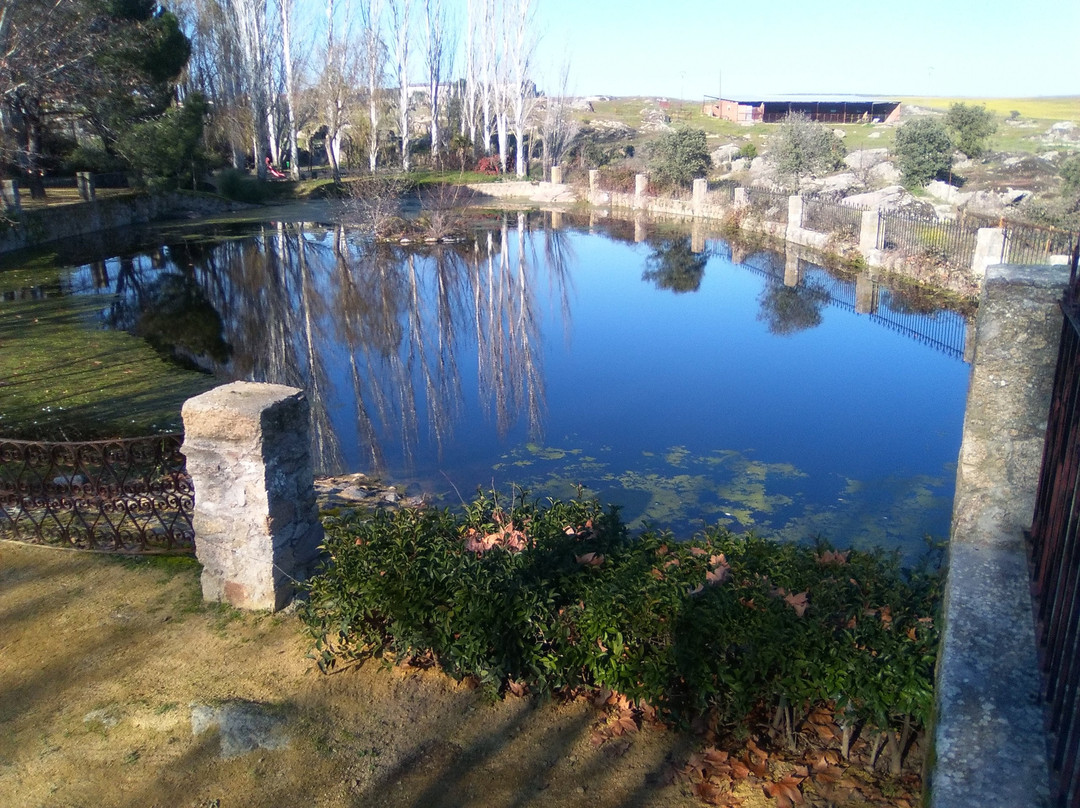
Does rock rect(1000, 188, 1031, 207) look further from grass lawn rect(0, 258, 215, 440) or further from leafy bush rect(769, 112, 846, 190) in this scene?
grass lawn rect(0, 258, 215, 440)

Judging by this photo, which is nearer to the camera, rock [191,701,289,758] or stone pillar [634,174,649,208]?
rock [191,701,289,758]

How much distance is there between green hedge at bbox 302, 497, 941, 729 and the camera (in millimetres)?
3551

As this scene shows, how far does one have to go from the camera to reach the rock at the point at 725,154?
165 feet

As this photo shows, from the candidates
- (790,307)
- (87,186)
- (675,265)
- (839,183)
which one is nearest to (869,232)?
(675,265)

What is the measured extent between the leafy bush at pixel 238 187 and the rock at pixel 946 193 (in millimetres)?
28785

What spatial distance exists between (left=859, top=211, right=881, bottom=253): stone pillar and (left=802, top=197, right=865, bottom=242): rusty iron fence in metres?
0.43

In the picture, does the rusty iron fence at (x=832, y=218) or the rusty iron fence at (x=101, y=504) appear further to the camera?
the rusty iron fence at (x=832, y=218)

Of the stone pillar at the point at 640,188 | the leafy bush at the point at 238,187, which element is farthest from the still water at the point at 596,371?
the leafy bush at the point at 238,187

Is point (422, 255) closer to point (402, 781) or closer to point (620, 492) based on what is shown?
point (620, 492)

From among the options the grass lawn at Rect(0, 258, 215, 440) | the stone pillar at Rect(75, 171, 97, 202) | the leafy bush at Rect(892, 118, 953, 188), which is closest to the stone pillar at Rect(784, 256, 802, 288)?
the leafy bush at Rect(892, 118, 953, 188)

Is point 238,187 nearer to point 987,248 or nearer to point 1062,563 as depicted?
point 987,248

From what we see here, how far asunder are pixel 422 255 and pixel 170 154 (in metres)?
11.2

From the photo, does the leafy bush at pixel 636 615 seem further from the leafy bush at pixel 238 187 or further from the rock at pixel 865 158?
the rock at pixel 865 158

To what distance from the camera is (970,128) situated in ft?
120
